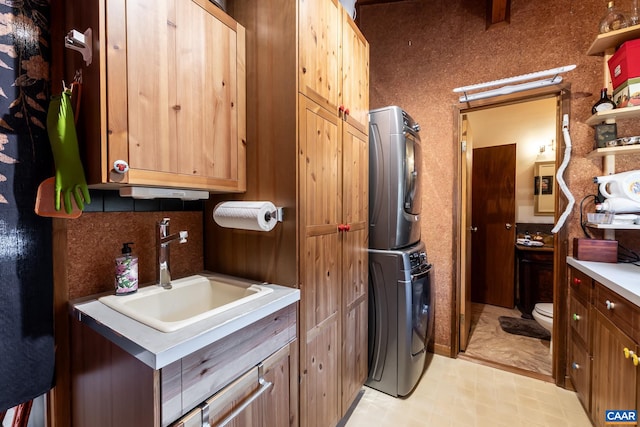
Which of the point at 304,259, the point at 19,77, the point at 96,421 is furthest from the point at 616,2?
the point at 96,421

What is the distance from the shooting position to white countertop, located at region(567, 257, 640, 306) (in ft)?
3.75

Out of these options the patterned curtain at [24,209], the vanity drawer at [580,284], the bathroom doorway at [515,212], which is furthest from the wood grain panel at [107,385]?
the bathroom doorway at [515,212]

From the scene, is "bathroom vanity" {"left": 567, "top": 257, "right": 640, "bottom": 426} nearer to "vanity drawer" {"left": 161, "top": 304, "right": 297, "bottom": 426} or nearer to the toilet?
the toilet

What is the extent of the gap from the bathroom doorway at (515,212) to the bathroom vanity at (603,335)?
11.5 inches

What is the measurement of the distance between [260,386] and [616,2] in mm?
3051

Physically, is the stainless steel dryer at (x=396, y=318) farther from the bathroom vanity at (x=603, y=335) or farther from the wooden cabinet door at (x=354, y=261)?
the bathroom vanity at (x=603, y=335)

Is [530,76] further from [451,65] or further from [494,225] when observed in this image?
[494,225]

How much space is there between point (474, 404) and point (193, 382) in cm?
185

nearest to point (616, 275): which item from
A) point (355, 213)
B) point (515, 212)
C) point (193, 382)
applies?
point (355, 213)

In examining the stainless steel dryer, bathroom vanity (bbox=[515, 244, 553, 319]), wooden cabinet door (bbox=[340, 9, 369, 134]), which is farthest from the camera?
bathroom vanity (bbox=[515, 244, 553, 319])

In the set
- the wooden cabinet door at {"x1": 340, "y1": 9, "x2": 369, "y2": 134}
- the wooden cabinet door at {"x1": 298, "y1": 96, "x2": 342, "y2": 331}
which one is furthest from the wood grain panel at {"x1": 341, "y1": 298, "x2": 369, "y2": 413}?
the wooden cabinet door at {"x1": 340, "y1": 9, "x2": 369, "y2": 134}

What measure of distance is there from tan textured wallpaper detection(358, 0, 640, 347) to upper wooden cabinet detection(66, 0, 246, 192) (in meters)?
1.71

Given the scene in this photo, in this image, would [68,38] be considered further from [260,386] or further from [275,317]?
[260,386]

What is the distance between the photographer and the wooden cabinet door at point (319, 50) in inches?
45.9
